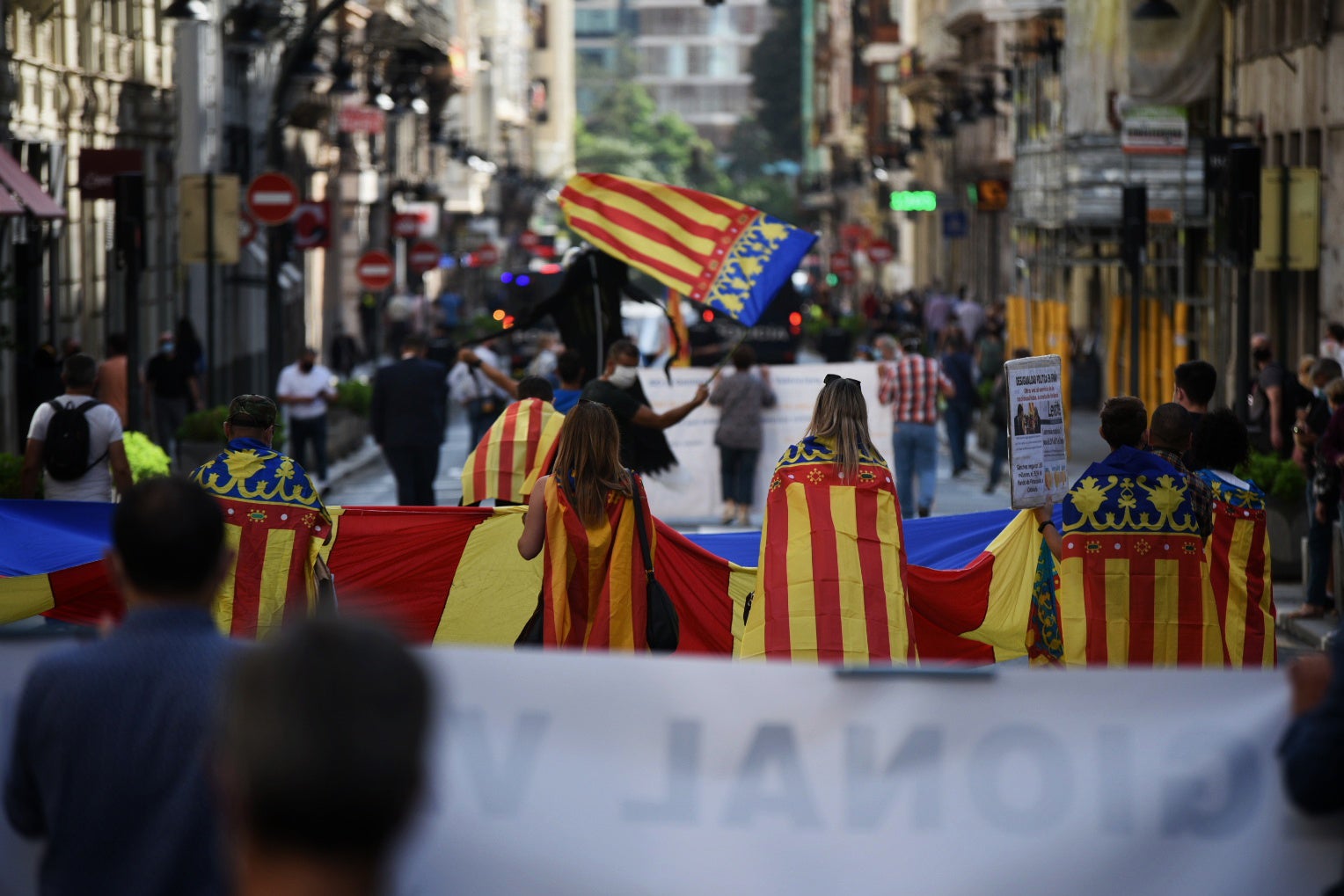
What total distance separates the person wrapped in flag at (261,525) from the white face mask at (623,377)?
656cm

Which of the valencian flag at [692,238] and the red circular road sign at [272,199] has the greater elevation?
the red circular road sign at [272,199]

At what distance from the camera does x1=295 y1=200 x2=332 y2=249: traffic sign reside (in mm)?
31344

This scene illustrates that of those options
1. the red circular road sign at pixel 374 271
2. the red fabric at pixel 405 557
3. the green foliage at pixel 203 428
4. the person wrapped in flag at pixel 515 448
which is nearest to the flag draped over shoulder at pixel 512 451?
the person wrapped in flag at pixel 515 448

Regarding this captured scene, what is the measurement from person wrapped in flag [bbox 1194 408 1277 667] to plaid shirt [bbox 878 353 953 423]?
11266 millimetres

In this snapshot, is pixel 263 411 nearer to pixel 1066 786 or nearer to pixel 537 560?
pixel 537 560

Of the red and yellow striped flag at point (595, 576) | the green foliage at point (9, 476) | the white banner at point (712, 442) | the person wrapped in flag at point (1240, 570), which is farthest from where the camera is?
the white banner at point (712, 442)

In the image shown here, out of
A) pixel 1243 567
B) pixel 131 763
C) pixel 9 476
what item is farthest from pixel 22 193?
pixel 131 763

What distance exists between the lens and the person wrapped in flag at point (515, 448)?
1207 centimetres

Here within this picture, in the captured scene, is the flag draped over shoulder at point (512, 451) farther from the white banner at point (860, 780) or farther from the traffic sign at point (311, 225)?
the traffic sign at point (311, 225)

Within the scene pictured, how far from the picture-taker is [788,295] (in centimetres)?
3578

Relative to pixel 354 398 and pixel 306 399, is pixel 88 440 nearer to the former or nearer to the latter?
pixel 306 399

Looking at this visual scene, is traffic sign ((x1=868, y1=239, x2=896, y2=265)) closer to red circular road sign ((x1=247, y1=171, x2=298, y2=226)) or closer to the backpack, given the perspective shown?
red circular road sign ((x1=247, y1=171, x2=298, y2=226))

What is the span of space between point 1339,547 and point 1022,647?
5380 millimetres

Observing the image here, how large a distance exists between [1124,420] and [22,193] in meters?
15.5
